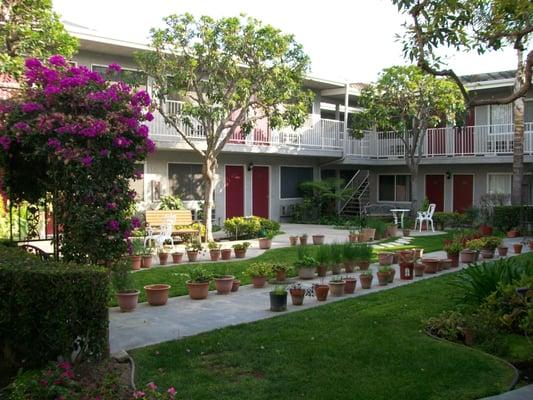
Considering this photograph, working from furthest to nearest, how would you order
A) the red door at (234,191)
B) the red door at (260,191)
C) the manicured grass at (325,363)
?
the red door at (260,191) → the red door at (234,191) → the manicured grass at (325,363)

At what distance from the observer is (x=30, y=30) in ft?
36.4

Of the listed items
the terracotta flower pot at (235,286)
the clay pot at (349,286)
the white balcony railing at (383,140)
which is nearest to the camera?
the clay pot at (349,286)

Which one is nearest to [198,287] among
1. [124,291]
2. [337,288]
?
[124,291]

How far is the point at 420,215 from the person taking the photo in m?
20.8

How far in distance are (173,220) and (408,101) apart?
1006 cm

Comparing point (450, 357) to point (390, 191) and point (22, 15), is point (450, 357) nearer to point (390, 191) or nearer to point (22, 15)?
point (22, 15)

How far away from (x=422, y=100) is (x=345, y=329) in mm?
15559

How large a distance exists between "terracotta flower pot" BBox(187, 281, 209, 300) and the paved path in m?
0.11

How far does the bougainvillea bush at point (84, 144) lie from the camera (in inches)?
239

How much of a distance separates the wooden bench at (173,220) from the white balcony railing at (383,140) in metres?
3.75

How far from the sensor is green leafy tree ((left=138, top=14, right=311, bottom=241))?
15039 mm

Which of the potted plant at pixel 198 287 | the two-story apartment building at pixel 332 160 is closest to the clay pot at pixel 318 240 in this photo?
the two-story apartment building at pixel 332 160

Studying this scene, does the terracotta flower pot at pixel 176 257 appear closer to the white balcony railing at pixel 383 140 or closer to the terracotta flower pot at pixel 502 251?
the terracotta flower pot at pixel 502 251

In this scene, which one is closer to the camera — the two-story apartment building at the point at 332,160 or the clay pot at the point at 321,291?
the clay pot at the point at 321,291
